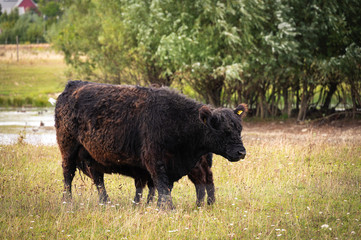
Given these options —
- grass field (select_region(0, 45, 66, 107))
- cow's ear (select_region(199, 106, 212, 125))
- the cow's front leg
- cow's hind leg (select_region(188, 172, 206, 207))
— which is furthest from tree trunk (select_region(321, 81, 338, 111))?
the cow's front leg

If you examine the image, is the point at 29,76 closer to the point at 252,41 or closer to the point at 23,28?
the point at 23,28

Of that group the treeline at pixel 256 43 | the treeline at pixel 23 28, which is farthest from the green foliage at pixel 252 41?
the treeline at pixel 23 28

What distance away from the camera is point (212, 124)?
7.25 meters

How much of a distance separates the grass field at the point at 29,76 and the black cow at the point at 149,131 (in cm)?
2031

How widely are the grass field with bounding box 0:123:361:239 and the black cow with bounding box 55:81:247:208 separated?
565mm

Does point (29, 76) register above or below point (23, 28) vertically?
below

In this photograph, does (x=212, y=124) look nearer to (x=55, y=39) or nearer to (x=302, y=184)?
(x=302, y=184)

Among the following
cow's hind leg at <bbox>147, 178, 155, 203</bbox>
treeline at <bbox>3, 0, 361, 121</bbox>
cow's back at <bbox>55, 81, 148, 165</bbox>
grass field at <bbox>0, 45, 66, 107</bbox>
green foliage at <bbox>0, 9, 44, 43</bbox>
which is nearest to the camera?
cow's back at <bbox>55, 81, 148, 165</bbox>

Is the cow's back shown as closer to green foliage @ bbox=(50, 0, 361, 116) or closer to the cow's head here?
the cow's head

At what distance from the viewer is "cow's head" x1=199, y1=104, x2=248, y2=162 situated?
23.6ft

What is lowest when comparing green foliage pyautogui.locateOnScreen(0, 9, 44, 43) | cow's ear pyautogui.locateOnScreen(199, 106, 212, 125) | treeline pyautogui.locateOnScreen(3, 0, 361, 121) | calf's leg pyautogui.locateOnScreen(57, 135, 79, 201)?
calf's leg pyautogui.locateOnScreen(57, 135, 79, 201)

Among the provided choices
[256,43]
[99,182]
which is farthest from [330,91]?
[99,182]

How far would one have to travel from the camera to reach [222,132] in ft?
23.7

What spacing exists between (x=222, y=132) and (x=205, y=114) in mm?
370
